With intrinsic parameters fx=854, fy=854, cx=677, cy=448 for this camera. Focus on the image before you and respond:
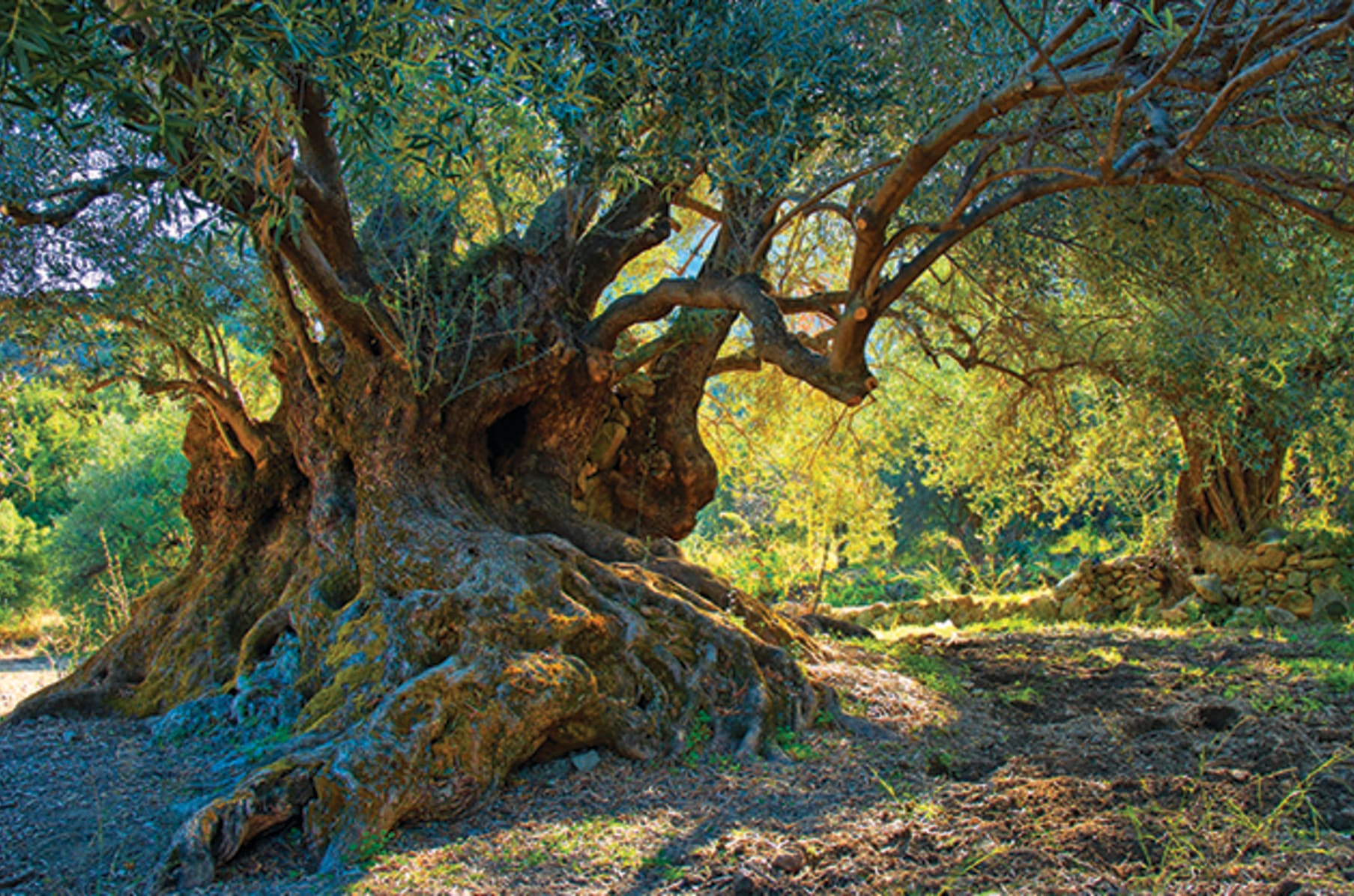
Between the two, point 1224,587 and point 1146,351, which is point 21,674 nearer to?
point 1146,351

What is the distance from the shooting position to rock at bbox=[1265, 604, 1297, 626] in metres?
9.28

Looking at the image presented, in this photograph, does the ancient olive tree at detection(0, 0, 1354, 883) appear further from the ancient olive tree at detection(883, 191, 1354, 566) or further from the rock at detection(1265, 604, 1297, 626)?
the rock at detection(1265, 604, 1297, 626)

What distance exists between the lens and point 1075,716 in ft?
17.3

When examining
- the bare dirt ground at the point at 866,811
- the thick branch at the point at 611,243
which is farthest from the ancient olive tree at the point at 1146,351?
the bare dirt ground at the point at 866,811

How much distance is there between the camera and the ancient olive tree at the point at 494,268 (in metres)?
3.35

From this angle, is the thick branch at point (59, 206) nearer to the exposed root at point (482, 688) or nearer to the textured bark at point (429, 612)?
the textured bark at point (429, 612)

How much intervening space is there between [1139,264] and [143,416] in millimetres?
19196

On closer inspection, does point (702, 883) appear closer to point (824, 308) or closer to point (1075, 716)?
point (1075, 716)

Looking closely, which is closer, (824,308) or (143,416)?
(824,308)

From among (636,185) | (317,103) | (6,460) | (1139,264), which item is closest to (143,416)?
(6,460)

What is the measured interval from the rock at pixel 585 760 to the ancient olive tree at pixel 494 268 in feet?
0.25

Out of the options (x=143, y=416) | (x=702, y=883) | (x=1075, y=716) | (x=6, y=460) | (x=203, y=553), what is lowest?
(x=702, y=883)

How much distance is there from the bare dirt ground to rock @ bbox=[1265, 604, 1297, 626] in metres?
4.18

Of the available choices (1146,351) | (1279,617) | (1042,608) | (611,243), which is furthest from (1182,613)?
(611,243)
